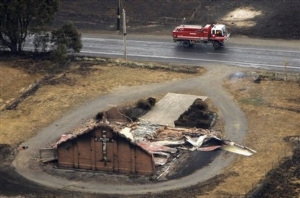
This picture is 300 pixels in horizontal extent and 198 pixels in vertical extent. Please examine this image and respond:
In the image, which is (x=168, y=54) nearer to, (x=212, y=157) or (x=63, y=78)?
(x=63, y=78)

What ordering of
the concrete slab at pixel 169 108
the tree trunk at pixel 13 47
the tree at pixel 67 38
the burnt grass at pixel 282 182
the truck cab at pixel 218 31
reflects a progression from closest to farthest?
the burnt grass at pixel 282 182, the concrete slab at pixel 169 108, the tree at pixel 67 38, the tree trunk at pixel 13 47, the truck cab at pixel 218 31

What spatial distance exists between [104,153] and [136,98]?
1486cm

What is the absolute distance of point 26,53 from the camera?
68.9m

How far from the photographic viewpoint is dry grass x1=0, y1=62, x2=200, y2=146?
51.4 meters

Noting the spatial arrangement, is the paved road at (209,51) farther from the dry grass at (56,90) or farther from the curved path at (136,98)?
the dry grass at (56,90)

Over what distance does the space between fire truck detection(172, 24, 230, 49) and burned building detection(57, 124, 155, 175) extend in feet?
97.2

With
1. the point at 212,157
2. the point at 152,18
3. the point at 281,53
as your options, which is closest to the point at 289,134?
the point at 212,157

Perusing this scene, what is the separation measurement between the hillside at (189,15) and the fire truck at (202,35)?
19.2 ft

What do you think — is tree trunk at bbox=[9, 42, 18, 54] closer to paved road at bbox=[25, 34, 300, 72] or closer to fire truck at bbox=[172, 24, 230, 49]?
paved road at bbox=[25, 34, 300, 72]

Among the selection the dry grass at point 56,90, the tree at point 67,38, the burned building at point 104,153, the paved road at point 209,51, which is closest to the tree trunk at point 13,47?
the dry grass at point 56,90

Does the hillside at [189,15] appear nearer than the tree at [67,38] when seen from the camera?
No

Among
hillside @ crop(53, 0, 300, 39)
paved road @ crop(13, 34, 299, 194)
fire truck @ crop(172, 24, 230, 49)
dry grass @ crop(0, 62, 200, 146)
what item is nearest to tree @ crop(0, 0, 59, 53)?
dry grass @ crop(0, 62, 200, 146)

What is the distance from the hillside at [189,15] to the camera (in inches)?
2968

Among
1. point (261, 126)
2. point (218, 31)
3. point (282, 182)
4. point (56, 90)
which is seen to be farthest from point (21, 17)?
point (282, 182)
